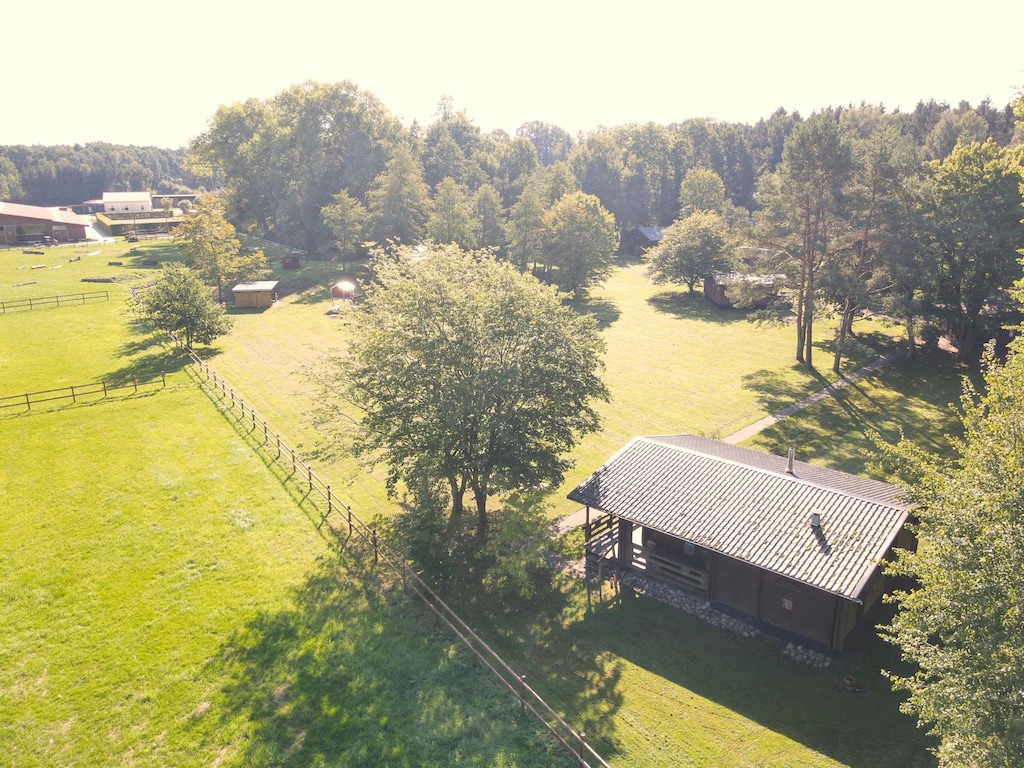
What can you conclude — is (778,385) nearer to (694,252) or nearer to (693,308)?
(693,308)

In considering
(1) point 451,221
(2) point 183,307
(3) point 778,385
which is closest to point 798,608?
(3) point 778,385

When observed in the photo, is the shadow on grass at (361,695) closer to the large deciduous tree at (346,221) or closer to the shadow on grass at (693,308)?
the shadow on grass at (693,308)

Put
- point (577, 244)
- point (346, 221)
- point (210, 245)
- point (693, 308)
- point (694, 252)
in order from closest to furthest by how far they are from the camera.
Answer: point (210, 245) → point (693, 308) → point (694, 252) → point (577, 244) → point (346, 221)

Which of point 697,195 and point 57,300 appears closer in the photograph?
point 57,300

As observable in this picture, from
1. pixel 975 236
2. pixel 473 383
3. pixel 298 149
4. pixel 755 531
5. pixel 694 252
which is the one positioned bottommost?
pixel 755 531

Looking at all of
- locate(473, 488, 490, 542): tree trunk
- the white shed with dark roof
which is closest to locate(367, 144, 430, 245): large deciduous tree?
locate(473, 488, 490, 542): tree trunk

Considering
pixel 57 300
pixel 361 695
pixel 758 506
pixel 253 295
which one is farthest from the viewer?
pixel 253 295

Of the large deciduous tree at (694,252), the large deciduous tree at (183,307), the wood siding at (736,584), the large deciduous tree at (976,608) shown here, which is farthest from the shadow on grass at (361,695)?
the large deciduous tree at (694,252)

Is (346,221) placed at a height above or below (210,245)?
above
